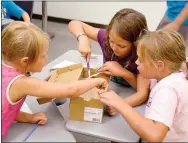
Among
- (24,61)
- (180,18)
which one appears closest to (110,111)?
(24,61)

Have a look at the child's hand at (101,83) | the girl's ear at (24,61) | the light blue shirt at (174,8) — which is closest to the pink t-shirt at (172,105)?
the child's hand at (101,83)

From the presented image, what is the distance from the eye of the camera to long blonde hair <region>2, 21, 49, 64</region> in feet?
3.65

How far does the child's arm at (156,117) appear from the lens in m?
1.02

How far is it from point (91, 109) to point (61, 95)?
0.44ft

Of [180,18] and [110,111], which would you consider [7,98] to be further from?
[180,18]

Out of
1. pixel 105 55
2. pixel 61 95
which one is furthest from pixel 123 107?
pixel 105 55

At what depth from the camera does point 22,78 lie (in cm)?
109

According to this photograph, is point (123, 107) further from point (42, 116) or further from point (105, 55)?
point (105, 55)

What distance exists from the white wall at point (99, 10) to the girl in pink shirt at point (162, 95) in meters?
2.65

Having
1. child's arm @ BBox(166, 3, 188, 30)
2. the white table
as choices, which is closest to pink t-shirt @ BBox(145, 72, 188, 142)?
the white table

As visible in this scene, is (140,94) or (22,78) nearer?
(22,78)

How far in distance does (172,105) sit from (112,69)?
40 cm

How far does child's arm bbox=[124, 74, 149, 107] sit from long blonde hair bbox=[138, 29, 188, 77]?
8.2 inches

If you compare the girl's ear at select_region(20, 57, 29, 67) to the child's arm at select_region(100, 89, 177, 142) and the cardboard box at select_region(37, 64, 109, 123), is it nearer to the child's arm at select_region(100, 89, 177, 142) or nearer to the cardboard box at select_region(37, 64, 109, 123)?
the cardboard box at select_region(37, 64, 109, 123)
